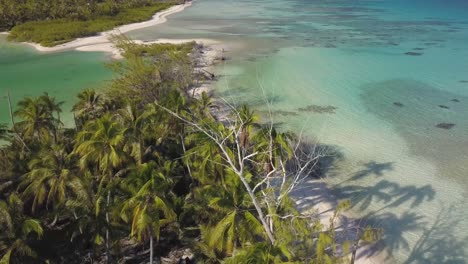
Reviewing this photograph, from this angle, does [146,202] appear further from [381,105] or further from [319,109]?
[381,105]

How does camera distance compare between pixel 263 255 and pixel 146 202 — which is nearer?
pixel 263 255

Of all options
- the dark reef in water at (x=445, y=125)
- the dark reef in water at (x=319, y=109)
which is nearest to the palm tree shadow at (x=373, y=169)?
the dark reef in water at (x=445, y=125)

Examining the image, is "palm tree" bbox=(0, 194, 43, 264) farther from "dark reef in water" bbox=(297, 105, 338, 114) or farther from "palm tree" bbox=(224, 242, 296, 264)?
"dark reef in water" bbox=(297, 105, 338, 114)

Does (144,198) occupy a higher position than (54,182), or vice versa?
(144,198)

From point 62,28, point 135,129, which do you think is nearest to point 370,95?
point 135,129

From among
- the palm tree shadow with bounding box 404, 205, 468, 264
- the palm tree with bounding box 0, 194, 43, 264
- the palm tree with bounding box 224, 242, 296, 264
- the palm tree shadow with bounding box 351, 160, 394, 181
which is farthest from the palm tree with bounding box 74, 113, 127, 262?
the palm tree shadow with bounding box 404, 205, 468, 264

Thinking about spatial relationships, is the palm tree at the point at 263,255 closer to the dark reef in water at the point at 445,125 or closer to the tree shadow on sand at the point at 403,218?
the tree shadow on sand at the point at 403,218
